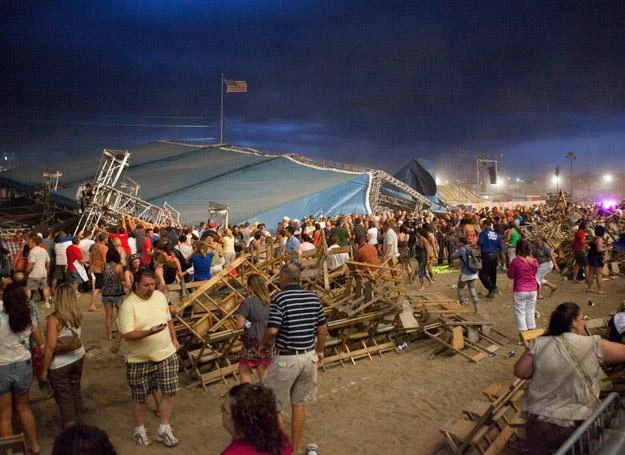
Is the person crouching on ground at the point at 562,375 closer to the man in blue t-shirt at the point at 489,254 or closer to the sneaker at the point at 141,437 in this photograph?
the sneaker at the point at 141,437

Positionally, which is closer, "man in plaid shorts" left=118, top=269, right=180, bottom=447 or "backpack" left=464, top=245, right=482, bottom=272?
"man in plaid shorts" left=118, top=269, right=180, bottom=447

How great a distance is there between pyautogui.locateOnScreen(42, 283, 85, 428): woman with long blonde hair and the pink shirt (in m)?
6.11

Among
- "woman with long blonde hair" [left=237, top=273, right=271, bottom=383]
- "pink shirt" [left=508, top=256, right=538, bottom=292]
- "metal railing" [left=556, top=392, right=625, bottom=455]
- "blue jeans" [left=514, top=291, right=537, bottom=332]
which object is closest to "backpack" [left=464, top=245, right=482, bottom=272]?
"blue jeans" [left=514, top=291, right=537, bottom=332]

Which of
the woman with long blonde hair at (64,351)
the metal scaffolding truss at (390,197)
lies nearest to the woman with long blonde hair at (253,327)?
the woman with long blonde hair at (64,351)

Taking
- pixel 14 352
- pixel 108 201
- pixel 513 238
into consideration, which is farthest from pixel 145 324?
pixel 108 201

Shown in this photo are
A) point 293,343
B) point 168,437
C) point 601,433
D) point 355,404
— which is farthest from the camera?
point 355,404

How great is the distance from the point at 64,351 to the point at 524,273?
632 cm

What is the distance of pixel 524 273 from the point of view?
294 inches

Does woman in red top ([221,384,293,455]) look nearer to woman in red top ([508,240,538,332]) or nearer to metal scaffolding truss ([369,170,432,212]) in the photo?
woman in red top ([508,240,538,332])

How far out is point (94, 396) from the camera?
255 inches

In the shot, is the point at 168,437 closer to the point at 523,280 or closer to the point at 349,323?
the point at 349,323

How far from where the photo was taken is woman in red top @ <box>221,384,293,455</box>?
2.33 m

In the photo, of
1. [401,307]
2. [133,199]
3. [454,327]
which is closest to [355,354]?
[401,307]

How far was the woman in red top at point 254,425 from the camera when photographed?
233 centimetres
